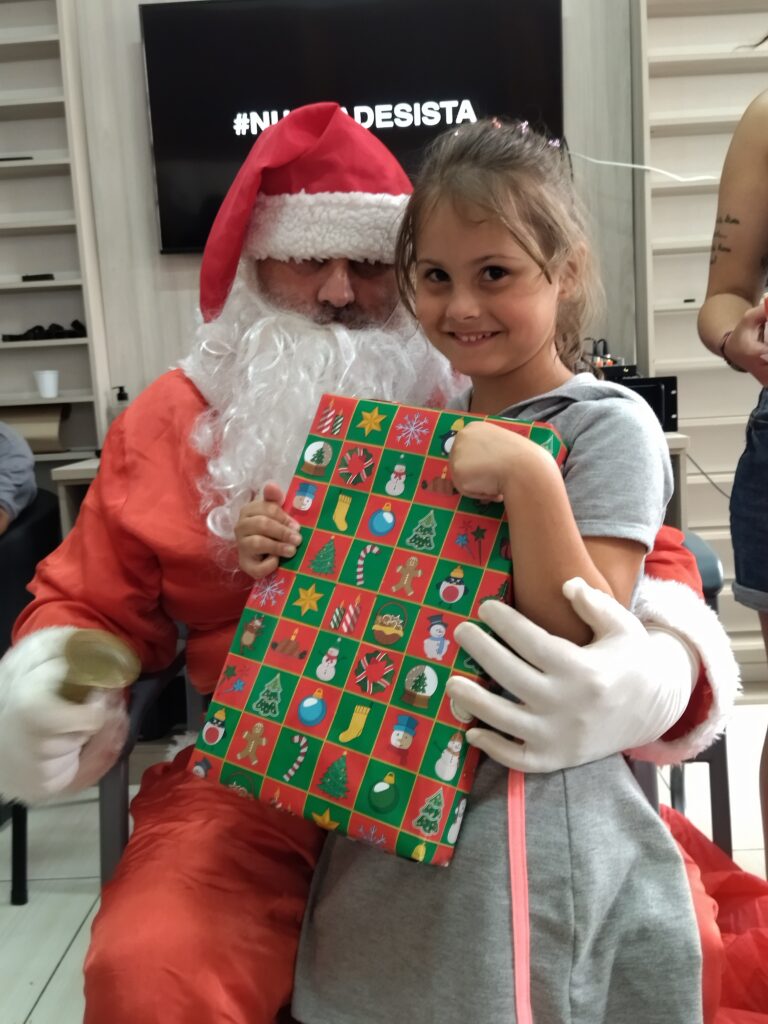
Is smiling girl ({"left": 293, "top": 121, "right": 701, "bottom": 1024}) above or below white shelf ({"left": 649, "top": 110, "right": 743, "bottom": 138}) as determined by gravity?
below

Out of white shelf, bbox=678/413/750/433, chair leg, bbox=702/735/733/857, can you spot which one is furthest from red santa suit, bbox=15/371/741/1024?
white shelf, bbox=678/413/750/433

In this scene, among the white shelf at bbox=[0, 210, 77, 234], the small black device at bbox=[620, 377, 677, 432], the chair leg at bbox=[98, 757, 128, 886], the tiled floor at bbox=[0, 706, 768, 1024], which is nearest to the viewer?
the chair leg at bbox=[98, 757, 128, 886]

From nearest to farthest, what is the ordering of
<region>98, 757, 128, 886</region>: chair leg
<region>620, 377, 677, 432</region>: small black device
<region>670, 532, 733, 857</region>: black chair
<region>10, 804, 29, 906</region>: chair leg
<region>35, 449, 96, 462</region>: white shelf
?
<region>98, 757, 128, 886</region>: chair leg, <region>670, 532, 733, 857</region>: black chair, <region>10, 804, 29, 906</region>: chair leg, <region>620, 377, 677, 432</region>: small black device, <region>35, 449, 96, 462</region>: white shelf

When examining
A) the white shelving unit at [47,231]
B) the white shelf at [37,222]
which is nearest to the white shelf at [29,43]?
the white shelving unit at [47,231]

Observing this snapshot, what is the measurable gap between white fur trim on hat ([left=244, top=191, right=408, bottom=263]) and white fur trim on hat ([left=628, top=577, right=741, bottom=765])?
1.90 ft

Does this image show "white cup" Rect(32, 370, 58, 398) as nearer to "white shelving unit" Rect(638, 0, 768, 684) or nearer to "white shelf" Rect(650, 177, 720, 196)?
"white shelving unit" Rect(638, 0, 768, 684)

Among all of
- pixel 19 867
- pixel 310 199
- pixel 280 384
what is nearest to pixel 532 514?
pixel 280 384

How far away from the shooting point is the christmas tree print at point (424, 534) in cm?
84

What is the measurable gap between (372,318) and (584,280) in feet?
1.08

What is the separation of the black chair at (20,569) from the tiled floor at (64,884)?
0.28ft

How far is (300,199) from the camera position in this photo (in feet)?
3.98

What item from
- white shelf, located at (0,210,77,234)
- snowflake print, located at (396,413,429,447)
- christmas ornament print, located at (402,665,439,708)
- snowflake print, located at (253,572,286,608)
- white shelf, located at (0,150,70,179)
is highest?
white shelf, located at (0,150,70,179)

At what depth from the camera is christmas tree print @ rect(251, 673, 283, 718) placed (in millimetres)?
864

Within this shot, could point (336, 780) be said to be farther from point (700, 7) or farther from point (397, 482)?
point (700, 7)
